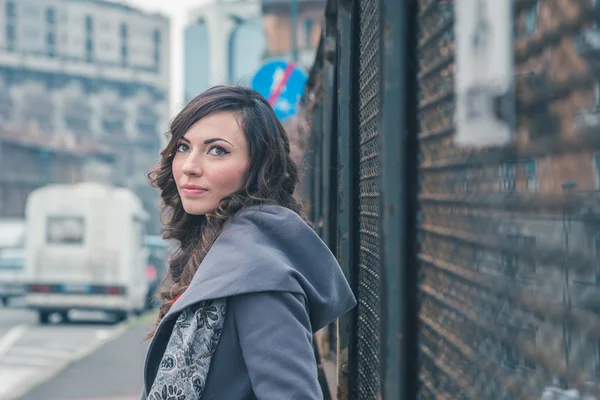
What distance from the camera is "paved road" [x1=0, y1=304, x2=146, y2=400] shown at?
34.9ft

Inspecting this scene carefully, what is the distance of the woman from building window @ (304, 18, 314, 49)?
38369mm

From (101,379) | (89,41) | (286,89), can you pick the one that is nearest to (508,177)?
(286,89)

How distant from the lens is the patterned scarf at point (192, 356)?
1.77 m

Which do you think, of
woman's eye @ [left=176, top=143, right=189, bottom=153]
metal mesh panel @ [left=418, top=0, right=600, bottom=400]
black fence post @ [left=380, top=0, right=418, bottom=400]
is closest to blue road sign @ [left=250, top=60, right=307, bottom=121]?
woman's eye @ [left=176, top=143, right=189, bottom=153]

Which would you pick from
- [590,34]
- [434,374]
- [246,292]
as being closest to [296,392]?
[246,292]

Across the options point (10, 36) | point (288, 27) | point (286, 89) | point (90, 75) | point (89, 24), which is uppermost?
point (89, 24)

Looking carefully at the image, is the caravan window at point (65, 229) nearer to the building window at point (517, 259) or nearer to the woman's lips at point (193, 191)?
the woman's lips at point (193, 191)

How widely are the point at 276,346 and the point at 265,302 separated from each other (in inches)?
3.6

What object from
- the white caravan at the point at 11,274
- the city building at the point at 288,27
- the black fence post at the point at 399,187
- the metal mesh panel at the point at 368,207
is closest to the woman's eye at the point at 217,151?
the metal mesh panel at the point at 368,207

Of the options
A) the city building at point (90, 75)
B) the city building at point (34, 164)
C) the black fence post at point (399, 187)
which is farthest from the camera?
the city building at point (90, 75)

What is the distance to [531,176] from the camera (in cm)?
85

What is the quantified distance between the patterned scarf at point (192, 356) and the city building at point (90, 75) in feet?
181

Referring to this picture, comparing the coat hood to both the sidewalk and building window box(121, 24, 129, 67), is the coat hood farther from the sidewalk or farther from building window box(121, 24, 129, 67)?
building window box(121, 24, 129, 67)

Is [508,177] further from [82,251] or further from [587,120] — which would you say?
[82,251]
